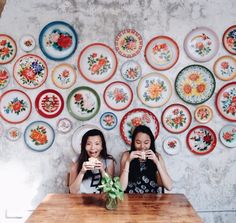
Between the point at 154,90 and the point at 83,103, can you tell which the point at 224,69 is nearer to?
the point at 154,90

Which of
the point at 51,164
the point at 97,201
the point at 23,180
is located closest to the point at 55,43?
the point at 51,164

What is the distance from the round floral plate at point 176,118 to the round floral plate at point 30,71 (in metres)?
1.31

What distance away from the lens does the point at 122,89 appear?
315 cm

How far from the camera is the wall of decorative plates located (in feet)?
10.3

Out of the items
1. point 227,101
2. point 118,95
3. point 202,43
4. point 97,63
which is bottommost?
point 227,101

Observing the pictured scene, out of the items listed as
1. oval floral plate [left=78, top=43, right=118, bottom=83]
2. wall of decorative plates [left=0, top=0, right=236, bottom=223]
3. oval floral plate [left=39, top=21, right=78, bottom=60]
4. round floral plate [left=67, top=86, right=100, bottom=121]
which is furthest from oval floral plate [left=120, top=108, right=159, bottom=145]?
oval floral plate [left=39, top=21, right=78, bottom=60]

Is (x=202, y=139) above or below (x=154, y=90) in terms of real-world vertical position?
below

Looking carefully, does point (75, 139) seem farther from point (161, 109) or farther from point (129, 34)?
point (129, 34)

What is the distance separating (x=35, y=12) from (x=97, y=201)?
2032 millimetres

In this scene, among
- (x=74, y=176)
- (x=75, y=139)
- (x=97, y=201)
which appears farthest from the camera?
(x=75, y=139)

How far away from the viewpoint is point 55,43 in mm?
3154

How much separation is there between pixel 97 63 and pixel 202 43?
110 cm

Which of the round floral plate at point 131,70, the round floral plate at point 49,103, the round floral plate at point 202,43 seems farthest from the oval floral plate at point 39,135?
the round floral plate at point 202,43

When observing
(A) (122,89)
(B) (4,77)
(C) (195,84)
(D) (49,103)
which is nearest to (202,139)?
(C) (195,84)
